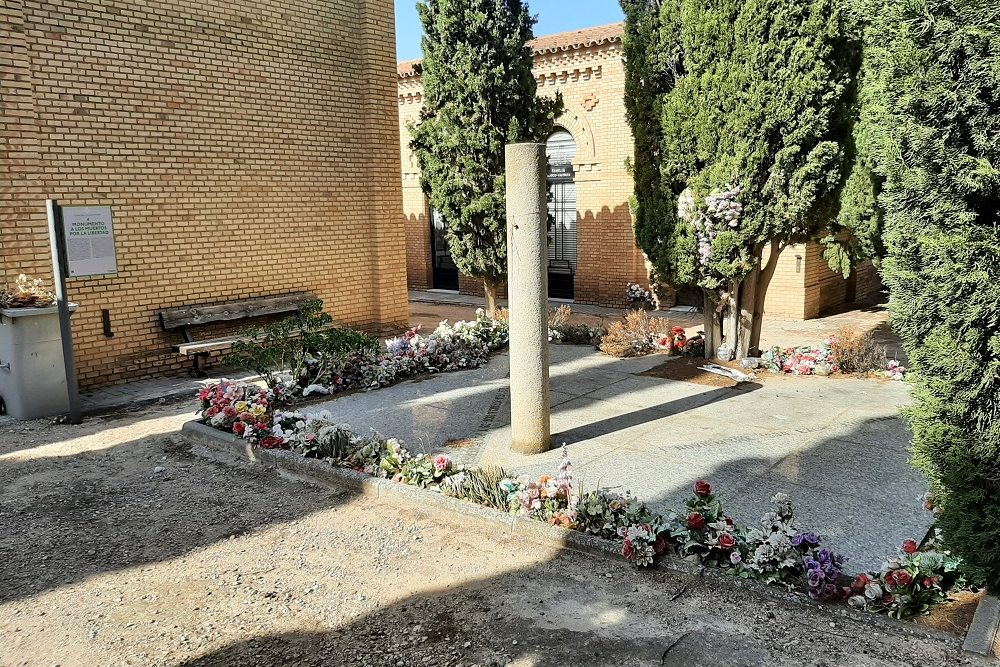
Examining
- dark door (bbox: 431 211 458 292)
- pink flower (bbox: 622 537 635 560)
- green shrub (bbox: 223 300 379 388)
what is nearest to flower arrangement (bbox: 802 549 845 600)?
pink flower (bbox: 622 537 635 560)

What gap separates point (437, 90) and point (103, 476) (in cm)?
762

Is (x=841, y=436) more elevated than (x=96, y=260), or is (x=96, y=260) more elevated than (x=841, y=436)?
(x=96, y=260)

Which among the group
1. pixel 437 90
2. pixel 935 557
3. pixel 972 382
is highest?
pixel 437 90

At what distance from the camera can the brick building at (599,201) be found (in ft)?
47.5

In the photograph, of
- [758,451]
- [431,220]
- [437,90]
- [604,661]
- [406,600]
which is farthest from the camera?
[431,220]

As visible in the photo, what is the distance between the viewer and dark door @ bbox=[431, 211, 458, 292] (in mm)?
20500

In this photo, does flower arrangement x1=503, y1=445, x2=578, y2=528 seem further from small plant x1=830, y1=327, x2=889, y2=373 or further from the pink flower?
small plant x1=830, y1=327, x2=889, y2=373

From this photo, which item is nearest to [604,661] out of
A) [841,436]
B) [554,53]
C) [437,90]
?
[841,436]

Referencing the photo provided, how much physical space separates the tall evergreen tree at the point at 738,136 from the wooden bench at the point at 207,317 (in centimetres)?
544

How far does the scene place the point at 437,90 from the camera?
38.4 ft

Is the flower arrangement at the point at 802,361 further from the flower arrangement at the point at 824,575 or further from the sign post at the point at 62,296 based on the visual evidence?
the sign post at the point at 62,296

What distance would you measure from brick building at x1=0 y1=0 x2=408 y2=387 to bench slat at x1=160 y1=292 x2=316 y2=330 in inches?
5.2

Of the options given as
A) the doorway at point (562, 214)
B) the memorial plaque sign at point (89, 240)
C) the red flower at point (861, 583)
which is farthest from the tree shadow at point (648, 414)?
the doorway at point (562, 214)

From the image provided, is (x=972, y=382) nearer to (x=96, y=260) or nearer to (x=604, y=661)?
(x=604, y=661)
